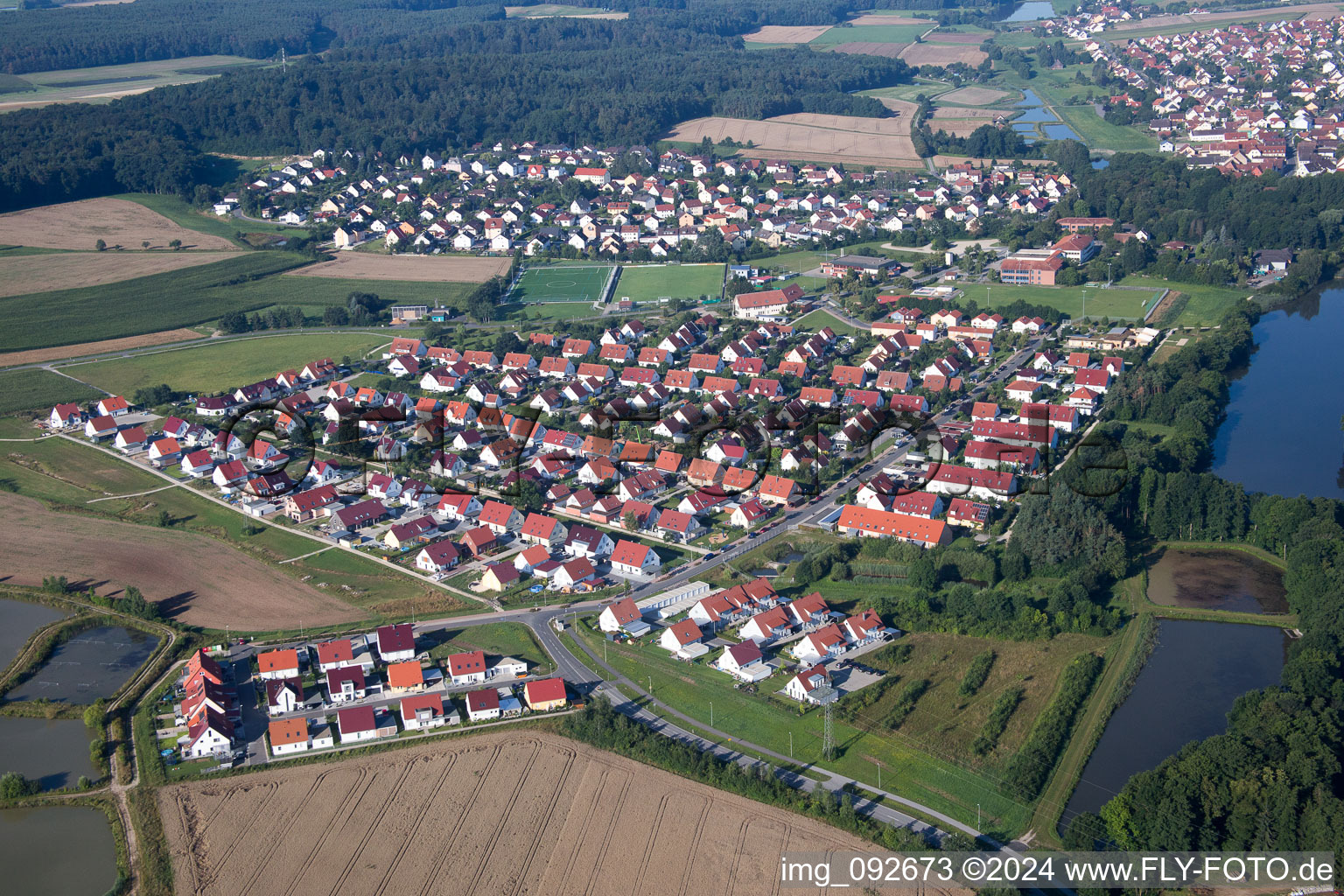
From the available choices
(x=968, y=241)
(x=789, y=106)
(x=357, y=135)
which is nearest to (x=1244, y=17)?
(x=789, y=106)

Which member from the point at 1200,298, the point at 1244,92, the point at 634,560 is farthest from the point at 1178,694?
the point at 1244,92

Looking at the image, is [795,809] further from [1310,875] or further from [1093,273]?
[1093,273]

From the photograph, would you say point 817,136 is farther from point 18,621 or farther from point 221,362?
point 18,621

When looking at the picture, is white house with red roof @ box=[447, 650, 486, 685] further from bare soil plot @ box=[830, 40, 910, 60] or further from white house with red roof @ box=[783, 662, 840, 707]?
bare soil plot @ box=[830, 40, 910, 60]

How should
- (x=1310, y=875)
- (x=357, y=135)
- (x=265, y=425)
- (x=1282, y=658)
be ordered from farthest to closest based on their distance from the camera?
1. (x=357, y=135)
2. (x=265, y=425)
3. (x=1282, y=658)
4. (x=1310, y=875)

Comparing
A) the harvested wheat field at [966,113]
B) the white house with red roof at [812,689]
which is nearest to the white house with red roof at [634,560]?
the white house with red roof at [812,689]

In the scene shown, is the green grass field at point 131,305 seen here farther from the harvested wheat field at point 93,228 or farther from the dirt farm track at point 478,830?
the dirt farm track at point 478,830
